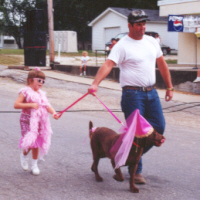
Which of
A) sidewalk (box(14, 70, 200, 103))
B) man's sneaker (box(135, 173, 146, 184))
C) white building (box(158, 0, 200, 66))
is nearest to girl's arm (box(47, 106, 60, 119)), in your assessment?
man's sneaker (box(135, 173, 146, 184))

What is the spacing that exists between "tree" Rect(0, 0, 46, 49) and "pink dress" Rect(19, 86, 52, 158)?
2193 inches

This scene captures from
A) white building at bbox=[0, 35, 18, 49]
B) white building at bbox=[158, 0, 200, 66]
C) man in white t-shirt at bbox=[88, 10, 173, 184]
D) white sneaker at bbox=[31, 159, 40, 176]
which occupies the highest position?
white building at bbox=[0, 35, 18, 49]

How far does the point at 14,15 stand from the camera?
203ft

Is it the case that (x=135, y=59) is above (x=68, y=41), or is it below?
below

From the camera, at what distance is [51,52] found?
60.7 feet

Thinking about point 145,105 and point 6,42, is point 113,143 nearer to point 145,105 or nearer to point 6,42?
point 145,105

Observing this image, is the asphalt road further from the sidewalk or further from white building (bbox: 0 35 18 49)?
white building (bbox: 0 35 18 49)

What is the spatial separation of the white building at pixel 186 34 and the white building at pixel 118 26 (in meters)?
18.1

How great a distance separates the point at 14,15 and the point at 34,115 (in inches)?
2366

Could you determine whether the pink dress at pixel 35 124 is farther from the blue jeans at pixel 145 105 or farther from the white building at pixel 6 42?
the white building at pixel 6 42

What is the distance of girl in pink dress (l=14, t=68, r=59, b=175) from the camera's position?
4645 mm

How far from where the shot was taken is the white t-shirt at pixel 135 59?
4.35 metres

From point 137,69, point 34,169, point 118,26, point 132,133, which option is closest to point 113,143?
point 132,133

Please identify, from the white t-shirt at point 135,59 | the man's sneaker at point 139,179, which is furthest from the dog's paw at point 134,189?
the white t-shirt at point 135,59
